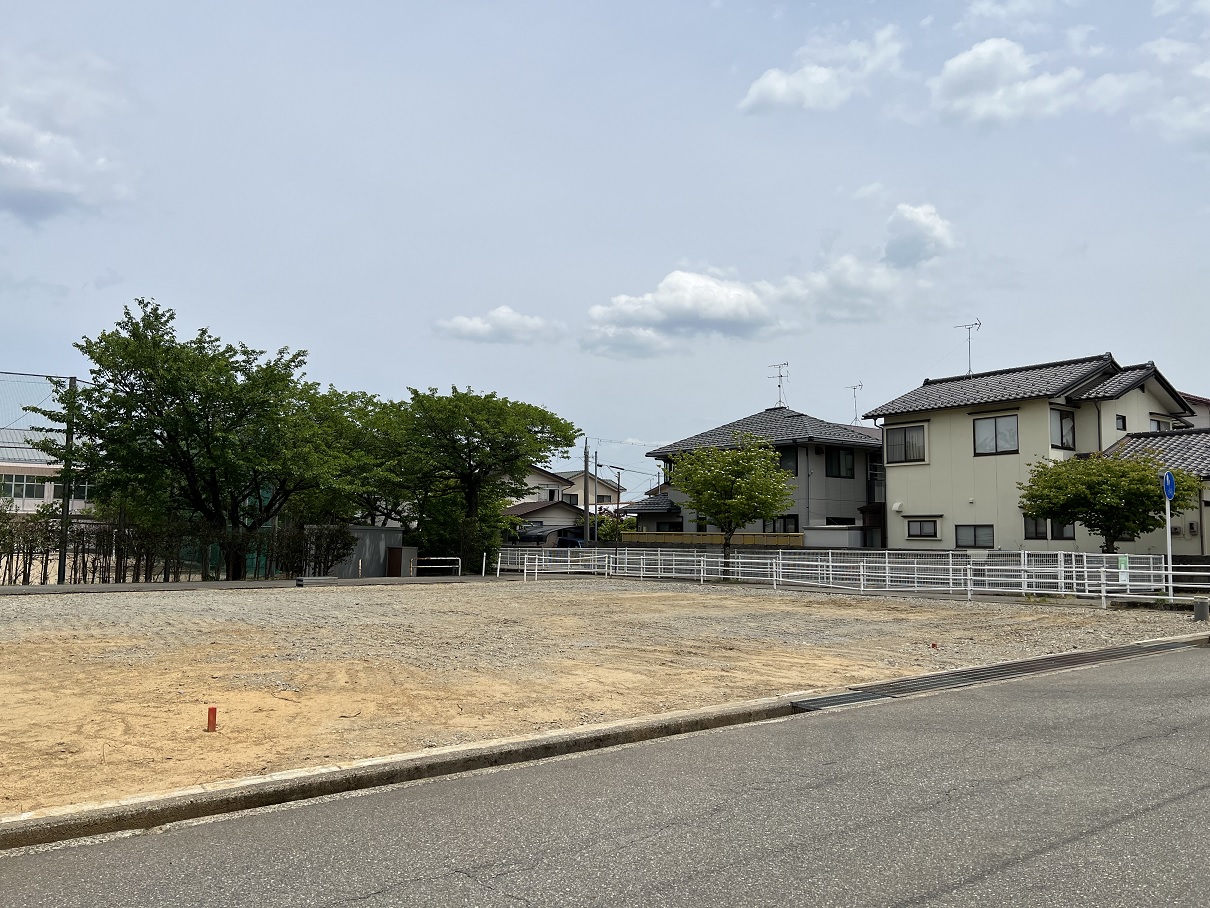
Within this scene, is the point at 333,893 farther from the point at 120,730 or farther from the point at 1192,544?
the point at 1192,544

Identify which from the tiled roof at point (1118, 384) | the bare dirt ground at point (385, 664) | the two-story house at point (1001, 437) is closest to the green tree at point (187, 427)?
the bare dirt ground at point (385, 664)

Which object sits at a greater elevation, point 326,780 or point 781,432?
point 781,432

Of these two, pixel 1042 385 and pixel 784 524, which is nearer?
pixel 1042 385

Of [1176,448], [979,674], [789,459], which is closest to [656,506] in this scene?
[789,459]

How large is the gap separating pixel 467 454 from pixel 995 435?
19398 millimetres

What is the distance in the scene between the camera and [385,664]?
1120 cm

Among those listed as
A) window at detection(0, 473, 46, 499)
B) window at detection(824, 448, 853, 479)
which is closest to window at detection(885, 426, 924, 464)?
window at detection(824, 448, 853, 479)

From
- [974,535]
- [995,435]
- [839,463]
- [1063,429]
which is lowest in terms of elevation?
[974,535]

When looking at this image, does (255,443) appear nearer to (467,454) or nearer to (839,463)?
(467,454)

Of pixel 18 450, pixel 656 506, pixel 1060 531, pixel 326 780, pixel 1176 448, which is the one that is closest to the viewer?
pixel 326 780

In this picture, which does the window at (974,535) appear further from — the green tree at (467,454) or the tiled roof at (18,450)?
the tiled roof at (18,450)

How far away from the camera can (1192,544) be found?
89.8 ft

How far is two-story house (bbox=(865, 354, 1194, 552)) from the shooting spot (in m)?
30.8

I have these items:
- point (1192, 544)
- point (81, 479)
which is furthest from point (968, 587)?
point (81, 479)
